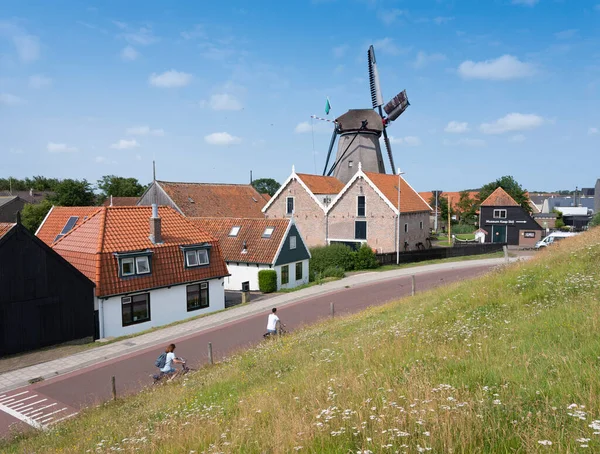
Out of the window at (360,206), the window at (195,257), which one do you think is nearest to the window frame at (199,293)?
the window at (195,257)

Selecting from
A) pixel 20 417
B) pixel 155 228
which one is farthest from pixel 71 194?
pixel 20 417

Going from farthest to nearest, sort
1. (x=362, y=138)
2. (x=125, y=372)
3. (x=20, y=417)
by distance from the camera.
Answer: (x=362, y=138), (x=125, y=372), (x=20, y=417)

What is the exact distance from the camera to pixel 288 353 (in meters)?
11.4

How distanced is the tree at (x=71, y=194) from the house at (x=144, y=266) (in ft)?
147

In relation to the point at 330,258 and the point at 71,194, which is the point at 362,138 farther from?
the point at 71,194

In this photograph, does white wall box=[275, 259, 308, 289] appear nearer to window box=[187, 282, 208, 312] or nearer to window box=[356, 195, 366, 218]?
window box=[187, 282, 208, 312]

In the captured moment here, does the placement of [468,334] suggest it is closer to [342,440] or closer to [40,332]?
[342,440]

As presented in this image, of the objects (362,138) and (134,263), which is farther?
(362,138)

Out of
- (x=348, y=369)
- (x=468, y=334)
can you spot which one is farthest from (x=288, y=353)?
(x=468, y=334)

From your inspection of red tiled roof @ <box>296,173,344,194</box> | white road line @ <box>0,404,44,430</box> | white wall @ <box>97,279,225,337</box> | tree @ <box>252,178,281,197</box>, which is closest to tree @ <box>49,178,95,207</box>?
red tiled roof @ <box>296,173,344,194</box>

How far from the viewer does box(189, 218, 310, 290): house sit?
3039cm

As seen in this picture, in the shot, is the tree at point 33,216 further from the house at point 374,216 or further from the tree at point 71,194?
the house at point 374,216

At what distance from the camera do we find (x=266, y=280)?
96.6ft

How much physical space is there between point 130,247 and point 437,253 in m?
31.2
